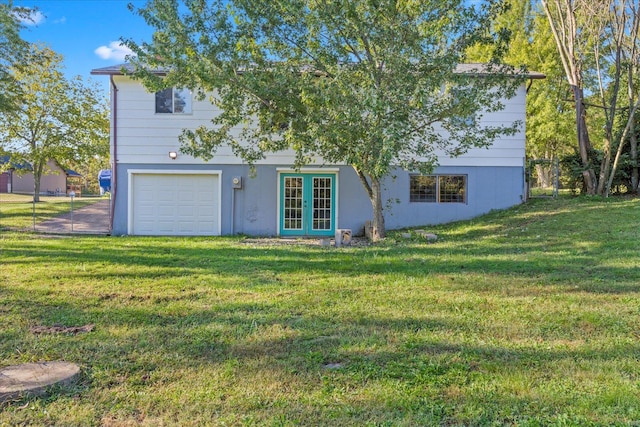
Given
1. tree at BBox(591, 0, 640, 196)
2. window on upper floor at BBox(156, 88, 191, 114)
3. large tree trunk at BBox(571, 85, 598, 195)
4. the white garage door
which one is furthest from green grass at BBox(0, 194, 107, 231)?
tree at BBox(591, 0, 640, 196)

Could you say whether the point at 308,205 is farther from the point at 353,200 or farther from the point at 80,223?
the point at 80,223

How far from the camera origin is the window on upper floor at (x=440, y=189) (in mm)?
13227

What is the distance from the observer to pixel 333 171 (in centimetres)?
1290

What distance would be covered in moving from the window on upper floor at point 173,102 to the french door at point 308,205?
3580 mm

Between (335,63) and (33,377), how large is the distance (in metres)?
7.64

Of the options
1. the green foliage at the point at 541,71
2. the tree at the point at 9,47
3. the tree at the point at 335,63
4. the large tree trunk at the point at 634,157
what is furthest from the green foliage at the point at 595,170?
the tree at the point at 9,47

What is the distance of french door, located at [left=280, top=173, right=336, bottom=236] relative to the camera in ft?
42.8

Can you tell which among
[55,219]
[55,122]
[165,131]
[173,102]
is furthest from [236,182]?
[55,122]

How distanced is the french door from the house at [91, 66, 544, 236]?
30 millimetres

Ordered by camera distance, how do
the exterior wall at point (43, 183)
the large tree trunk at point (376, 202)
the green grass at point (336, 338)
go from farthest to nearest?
the exterior wall at point (43, 183) < the large tree trunk at point (376, 202) < the green grass at point (336, 338)

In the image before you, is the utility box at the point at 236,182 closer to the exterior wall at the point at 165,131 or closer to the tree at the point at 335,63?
the exterior wall at the point at 165,131

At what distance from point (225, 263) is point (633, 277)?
6.14m

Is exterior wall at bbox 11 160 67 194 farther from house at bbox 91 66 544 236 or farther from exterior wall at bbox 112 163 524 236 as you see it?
exterior wall at bbox 112 163 524 236

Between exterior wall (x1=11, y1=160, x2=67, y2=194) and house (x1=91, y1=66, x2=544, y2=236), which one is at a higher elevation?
exterior wall (x1=11, y1=160, x2=67, y2=194)
